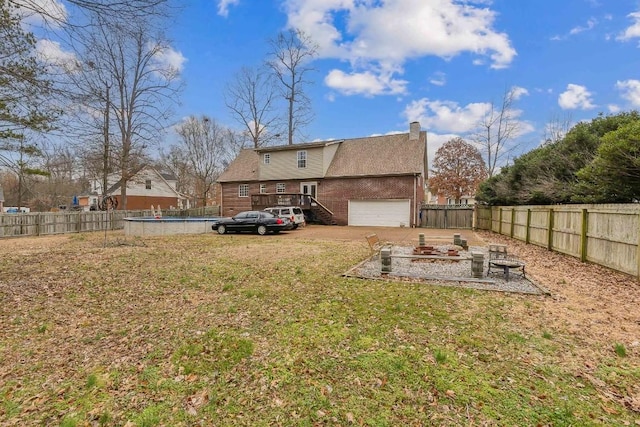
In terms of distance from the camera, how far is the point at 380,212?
80.9 ft

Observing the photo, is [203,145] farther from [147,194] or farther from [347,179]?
[347,179]

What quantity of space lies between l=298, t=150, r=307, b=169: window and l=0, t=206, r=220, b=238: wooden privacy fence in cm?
1345

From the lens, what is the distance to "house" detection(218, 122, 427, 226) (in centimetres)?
2409

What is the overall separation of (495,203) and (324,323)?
2215 cm

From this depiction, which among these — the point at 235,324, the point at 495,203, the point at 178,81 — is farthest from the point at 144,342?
the point at 495,203

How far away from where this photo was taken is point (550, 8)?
1202 cm

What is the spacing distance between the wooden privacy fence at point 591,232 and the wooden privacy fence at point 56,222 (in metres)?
19.5

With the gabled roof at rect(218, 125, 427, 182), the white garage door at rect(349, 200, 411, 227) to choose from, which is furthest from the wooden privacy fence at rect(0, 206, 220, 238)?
the white garage door at rect(349, 200, 411, 227)

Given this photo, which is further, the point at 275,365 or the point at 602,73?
the point at 602,73

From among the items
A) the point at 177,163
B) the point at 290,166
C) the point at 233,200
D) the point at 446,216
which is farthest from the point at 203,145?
the point at 446,216

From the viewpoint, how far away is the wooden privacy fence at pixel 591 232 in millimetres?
7082

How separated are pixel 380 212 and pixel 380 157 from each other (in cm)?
460

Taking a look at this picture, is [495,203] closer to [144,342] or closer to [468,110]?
[468,110]

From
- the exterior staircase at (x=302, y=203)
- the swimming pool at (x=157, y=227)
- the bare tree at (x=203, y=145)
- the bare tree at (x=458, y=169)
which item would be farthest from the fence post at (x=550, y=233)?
the bare tree at (x=203, y=145)
